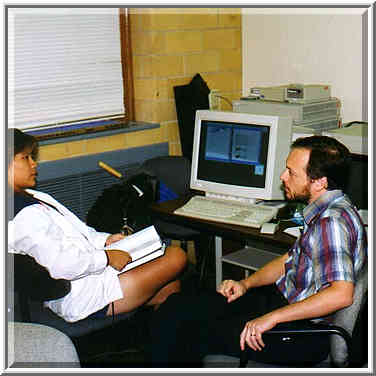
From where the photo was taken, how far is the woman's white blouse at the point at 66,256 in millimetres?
2697

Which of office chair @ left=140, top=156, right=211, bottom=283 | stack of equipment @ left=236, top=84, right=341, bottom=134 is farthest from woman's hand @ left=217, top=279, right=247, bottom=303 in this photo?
stack of equipment @ left=236, top=84, right=341, bottom=134

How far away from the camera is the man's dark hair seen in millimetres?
2482

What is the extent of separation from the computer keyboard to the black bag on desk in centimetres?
31

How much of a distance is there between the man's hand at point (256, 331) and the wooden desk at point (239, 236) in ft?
2.24

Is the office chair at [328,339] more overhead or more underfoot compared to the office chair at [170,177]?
more underfoot

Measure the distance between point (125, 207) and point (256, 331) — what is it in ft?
5.16

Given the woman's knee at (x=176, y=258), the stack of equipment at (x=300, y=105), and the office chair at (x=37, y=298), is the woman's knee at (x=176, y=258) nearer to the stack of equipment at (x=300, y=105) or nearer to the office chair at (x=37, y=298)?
the office chair at (x=37, y=298)

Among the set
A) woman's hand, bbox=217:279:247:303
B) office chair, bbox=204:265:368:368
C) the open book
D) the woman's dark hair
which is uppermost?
the woman's dark hair

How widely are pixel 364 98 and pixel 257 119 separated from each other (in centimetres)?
107

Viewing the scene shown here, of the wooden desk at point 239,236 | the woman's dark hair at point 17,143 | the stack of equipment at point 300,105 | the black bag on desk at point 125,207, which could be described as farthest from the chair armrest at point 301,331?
the stack of equipment at point 300,105

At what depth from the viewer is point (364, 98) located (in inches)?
163

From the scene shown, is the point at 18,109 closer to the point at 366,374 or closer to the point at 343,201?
the point at 343,201

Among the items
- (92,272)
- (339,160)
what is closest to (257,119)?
(339,160)

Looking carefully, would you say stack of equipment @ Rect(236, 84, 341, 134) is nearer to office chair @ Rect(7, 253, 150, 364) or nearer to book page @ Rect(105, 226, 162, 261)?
book page @ Rect(105, 226, 162, 261)
